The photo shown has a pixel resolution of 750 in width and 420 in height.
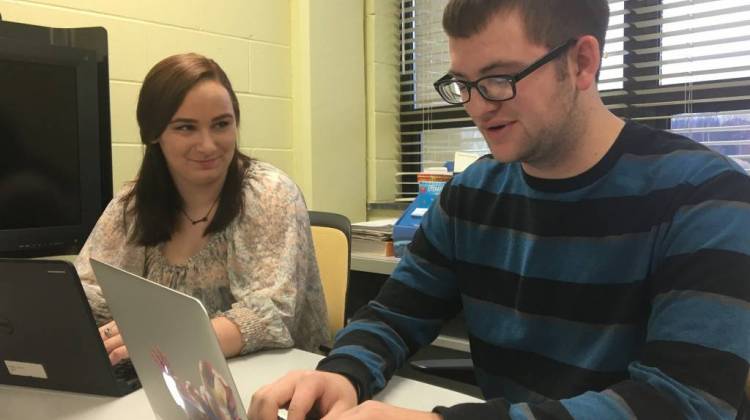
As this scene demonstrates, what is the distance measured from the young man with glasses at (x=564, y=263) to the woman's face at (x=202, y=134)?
586mm

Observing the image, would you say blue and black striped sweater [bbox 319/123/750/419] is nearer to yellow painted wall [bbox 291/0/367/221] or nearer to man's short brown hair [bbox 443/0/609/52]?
man's short brown hair [bbox 443/0/609/52]

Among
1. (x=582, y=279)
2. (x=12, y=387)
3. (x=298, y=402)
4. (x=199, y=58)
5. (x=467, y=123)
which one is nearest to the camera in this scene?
(x=298, y=402)

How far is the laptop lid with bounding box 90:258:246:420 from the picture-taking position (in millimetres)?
590

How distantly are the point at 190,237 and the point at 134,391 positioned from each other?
534 millimetres

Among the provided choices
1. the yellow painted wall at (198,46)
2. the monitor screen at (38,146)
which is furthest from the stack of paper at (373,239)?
the monitor screen at (38,146)

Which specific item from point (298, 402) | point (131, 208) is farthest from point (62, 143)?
point (298, 402)

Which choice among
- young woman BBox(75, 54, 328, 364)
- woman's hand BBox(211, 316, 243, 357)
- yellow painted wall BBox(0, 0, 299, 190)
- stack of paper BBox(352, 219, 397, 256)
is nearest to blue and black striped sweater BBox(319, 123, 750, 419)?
woman's hand BBox(211, 316, 243, 357)

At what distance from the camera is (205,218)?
59.6 inches

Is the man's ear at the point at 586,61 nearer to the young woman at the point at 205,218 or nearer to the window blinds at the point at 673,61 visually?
the young woman at the point at 205,218

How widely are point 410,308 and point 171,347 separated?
527 millimetres

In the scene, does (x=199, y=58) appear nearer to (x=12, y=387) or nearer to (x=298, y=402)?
(x=12, y=387)

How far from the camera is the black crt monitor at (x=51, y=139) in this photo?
1.63m

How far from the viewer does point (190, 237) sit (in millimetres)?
1501

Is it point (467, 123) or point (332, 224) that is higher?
point (467, 123)
